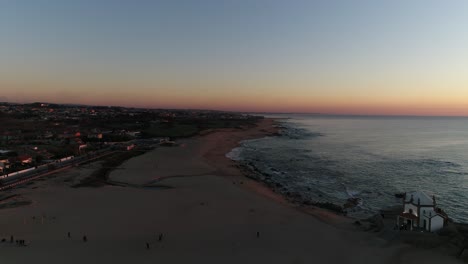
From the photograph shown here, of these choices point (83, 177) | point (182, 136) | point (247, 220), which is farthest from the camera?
point (182, 136)

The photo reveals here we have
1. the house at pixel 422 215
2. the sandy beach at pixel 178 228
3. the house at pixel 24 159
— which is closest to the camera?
the sandy beach at pixel 178 228

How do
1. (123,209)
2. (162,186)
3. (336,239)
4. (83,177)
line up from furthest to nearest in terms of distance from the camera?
(83,177), (162,186), (123,209), (336,239)

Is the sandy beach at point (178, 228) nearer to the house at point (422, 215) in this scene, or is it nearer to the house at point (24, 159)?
the house at point (422, 215)

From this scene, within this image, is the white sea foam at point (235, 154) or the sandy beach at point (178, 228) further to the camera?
the white sea foam at point (235, 154)

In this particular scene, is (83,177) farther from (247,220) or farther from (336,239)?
(336,239)

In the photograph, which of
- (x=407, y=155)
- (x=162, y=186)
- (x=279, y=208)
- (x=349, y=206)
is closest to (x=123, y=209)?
(x=162, y=186)

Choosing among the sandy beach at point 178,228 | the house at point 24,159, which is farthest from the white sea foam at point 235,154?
the house at point 24,159

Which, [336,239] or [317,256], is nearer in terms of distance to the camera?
[317,256]
